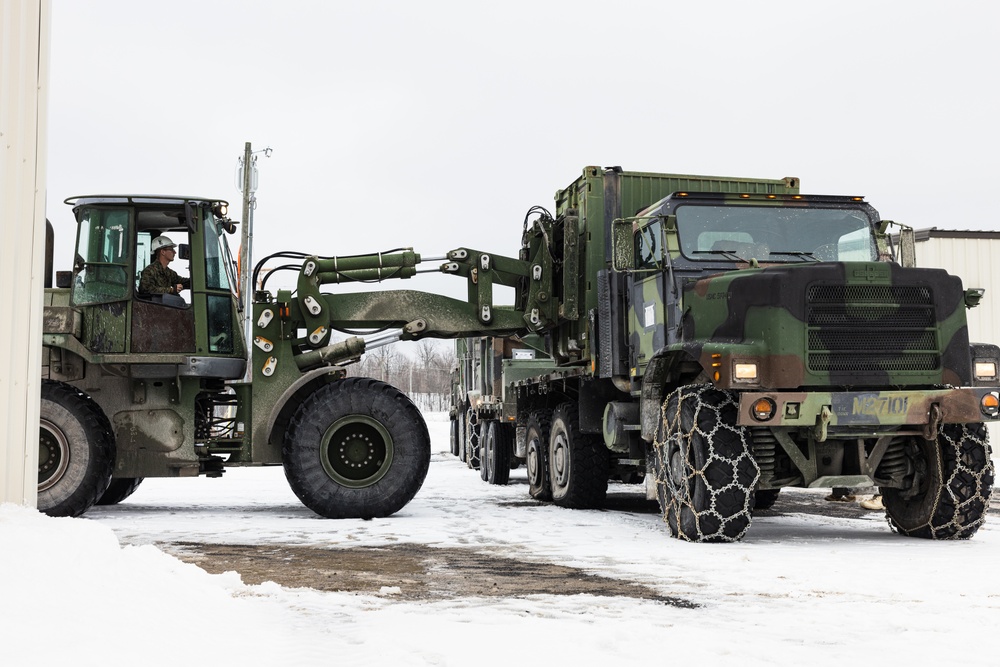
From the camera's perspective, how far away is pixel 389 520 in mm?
11102

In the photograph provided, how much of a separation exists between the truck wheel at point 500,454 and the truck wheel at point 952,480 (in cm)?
929

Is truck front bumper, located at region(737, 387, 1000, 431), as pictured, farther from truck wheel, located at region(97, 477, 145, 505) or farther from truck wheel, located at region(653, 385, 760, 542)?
truck wheel, located at region(97, 477, 145, 505)

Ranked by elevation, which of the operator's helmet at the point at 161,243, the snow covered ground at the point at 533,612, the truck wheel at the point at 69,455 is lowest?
the snow covered ground at the point at 533,612

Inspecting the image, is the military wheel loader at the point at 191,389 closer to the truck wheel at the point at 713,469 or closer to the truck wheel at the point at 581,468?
the truck wheel at the point at 581,468

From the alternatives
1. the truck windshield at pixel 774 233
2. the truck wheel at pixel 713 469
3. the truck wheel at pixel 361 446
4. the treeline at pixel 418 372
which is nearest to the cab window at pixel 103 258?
the truck wheel at pixel 361 446

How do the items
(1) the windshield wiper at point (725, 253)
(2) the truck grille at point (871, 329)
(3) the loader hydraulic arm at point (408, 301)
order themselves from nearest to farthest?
(2) the truck grille at point (871, 329), (1) the windshield wiper at point (725, 253), (3) the loader hydraulic arm at point (408, 301)

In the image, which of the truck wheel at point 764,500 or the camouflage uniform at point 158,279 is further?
the truck wheel at point 764,500

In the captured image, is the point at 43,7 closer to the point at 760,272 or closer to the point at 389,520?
the point at 760,272

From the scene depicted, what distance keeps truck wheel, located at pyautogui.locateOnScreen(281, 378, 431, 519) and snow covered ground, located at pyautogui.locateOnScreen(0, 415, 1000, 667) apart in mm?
2564

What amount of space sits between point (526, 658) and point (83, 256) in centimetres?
805

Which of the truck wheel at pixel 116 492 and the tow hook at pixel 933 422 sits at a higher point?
the tow hook at pixel 933 422

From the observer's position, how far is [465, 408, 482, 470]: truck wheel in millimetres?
21312

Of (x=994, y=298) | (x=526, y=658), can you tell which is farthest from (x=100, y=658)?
(x=994, y=298)

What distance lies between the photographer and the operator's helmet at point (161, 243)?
11.3 meters
